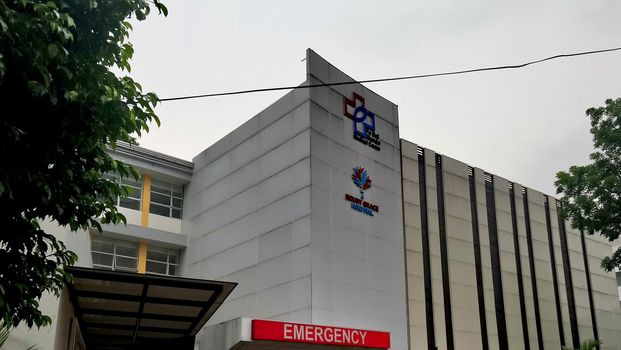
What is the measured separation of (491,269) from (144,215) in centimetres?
1424

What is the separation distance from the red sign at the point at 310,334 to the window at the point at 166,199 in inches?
428

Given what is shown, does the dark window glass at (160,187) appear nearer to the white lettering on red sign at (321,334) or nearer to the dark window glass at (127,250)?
the dark window glass at (127,250)

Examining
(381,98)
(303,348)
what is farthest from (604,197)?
(303,348)

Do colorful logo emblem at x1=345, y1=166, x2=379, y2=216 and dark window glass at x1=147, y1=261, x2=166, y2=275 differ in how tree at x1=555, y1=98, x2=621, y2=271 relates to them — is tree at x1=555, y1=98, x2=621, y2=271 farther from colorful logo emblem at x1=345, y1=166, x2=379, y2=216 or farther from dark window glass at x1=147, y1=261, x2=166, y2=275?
dark window glass at x1=147, y1=261, x2=166, y2=275

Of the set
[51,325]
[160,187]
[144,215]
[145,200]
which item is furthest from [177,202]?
[51,325]

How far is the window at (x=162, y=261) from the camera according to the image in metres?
27.3

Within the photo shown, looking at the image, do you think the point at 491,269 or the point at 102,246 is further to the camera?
the point at 491,269

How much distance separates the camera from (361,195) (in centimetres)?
2308

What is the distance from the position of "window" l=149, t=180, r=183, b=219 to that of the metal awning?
9206 mm

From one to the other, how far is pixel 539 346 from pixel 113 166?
26144 millimetres

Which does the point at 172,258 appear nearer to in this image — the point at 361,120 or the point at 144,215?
the point at 144,215

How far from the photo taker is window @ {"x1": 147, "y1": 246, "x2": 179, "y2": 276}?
89.6 ft

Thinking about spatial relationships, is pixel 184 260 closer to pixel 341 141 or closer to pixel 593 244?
pixel 341 141

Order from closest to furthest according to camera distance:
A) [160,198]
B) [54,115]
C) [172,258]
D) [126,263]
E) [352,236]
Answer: [54,115] < [352,236] < [126,263] < [172,258] < [160,198]
